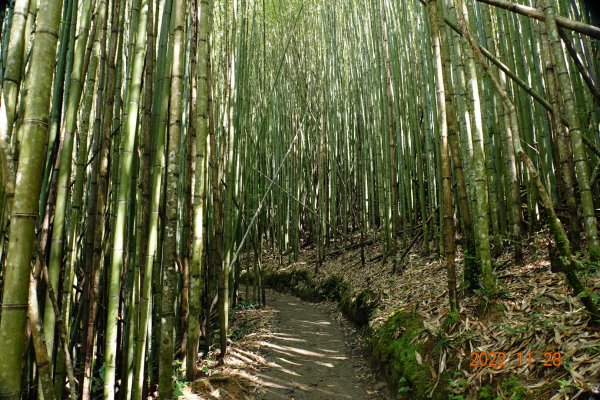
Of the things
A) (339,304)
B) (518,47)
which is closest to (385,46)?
(518,47)

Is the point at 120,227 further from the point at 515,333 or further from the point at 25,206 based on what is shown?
the point at 515,333

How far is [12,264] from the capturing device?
0.75m

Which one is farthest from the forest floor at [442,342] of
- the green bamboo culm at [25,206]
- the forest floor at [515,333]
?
the green bamboo culm at [25,206]

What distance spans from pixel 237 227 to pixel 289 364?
1.00 metres

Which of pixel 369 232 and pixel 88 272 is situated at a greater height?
pixel 369 232

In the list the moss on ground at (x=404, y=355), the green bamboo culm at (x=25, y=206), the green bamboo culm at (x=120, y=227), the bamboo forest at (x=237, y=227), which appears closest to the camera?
the green bamboo culm at (x=25, y=206)

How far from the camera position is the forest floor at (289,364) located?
82.8 inches

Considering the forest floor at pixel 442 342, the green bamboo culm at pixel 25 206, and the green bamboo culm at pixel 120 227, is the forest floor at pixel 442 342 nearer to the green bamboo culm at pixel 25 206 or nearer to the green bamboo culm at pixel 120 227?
the green bamboo culm at pixel 120 227

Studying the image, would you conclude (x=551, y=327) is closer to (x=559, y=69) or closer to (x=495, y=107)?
(x=559, y=69)

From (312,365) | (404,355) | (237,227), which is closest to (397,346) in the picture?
(404,355)

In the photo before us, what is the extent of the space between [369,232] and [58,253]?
4.46m

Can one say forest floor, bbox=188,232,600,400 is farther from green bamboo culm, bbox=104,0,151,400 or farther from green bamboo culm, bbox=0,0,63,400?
green bamboo culm, bbox=0,0,63,400

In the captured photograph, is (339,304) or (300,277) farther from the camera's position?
(300,277)

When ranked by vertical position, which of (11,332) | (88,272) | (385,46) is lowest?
(11,332)
